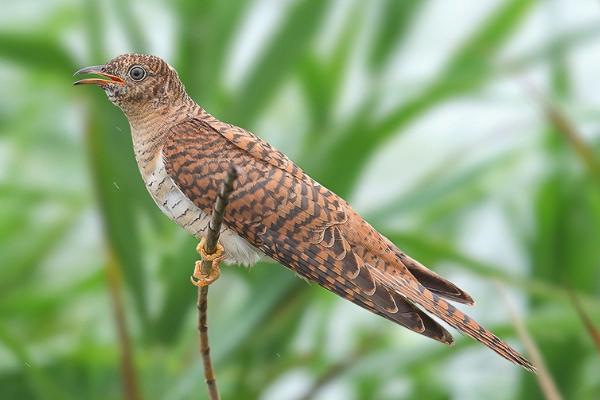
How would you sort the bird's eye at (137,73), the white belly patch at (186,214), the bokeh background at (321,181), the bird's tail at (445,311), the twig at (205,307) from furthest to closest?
the bokeh background at (321,181), the white belly patch at (186,214), the bird's eye at (137,73), the bird's tail at (445,311), the twig at (205,307)

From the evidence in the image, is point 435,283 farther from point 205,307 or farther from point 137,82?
point 137,82

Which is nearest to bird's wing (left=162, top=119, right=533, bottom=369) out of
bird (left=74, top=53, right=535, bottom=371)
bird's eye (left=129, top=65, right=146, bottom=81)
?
bird (left=74, top=53, right=535, bottom=371)

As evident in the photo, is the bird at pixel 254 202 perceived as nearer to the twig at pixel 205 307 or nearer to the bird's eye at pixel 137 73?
the bird's eye at pixel 137 73

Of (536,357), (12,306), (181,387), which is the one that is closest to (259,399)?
(181,387)

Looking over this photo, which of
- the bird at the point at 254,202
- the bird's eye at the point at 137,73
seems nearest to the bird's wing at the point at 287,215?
the bird at the point at 254,202

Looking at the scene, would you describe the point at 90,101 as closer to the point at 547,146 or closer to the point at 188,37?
the point at 188,37

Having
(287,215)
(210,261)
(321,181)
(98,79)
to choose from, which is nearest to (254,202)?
(287,215)
